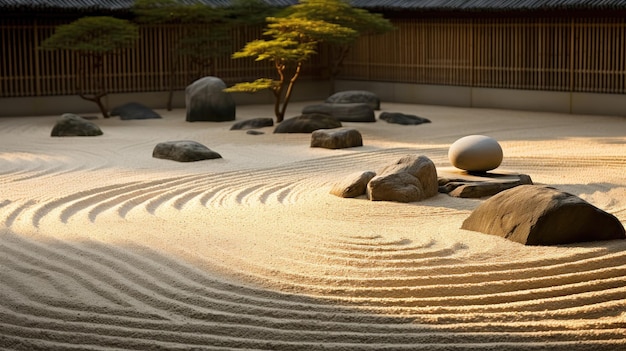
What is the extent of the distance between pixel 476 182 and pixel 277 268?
4.00 metres

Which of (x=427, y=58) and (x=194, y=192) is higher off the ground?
(x=427, y=58)

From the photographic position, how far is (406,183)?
11078 millimetres

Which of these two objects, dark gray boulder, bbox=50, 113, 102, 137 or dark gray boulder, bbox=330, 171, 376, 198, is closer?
dark gray boulder, bbox=330, 171, 376, 198

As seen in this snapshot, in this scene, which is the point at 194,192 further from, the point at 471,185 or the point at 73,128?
the point at 73,128

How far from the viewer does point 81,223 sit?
9.77 metres

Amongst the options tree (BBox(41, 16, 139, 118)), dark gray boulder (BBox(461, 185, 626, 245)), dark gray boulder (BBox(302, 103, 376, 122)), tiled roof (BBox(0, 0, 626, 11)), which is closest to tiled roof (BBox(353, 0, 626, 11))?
tiled roof (BBox(0, 0, 626, 11))

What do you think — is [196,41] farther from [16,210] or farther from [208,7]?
[16,210]

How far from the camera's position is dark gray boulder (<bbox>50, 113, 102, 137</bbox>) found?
57.8 ft

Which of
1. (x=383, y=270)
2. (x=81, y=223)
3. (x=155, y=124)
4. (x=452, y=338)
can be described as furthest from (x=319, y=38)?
(x=452, y=338)

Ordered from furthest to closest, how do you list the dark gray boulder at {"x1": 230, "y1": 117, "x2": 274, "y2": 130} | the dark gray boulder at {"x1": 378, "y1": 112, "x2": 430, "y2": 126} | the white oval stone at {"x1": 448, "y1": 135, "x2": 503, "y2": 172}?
the dark gray boulder at {"x1": 378, "y1": 112, "x2": 430, "y2": 126} → the dark gray boulder at {"x1": 230, "y1": 117, "x2": 274, "y2": 130} → the white oval stone at {"x1": 448, "y1": 135, "x2": 503, "y2": 172}

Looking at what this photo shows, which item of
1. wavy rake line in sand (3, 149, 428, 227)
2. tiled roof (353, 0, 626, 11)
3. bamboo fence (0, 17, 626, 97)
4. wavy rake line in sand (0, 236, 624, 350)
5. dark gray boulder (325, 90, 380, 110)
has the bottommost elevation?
wavy rake line in sand (0, 236, 624, 350)

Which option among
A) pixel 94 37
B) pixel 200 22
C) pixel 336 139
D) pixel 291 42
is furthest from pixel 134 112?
pixel 336 139

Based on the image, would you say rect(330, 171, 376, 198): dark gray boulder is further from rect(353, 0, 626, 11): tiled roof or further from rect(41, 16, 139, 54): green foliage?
rect(41, 16, 139, 54): green foliage

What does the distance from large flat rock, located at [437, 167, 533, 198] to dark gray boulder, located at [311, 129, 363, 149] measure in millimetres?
3605
